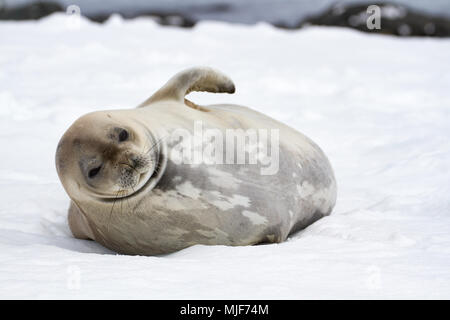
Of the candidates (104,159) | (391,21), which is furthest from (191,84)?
(391,21)

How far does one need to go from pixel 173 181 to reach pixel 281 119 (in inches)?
144

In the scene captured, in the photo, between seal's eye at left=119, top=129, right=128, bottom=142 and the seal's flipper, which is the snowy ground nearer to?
seal's eye at left=119, top=129, right=128, bottom=142

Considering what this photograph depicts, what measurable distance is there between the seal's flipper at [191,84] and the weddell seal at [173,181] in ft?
0.45

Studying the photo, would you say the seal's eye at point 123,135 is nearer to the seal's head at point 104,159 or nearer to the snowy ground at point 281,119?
the seal's head at point 104,159

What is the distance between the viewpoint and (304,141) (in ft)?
12.1

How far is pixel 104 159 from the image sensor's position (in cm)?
269

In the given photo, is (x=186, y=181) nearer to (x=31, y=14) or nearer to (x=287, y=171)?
(x=287, y=171)

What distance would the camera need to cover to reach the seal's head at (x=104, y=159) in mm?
2684

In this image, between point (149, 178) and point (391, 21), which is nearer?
point (149, 178)

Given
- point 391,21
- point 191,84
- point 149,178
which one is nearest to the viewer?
point 149,178

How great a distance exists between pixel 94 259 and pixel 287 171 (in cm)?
105

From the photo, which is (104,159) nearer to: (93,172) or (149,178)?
(93,172)

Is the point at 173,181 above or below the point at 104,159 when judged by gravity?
below
